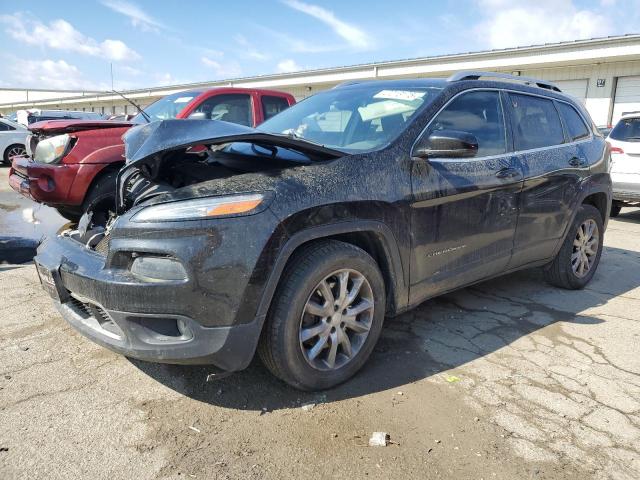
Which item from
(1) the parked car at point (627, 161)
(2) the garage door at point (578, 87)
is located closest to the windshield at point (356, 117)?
(1) the parked car at point (627, 161)

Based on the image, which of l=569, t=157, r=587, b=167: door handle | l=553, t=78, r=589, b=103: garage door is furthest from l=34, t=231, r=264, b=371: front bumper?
l=553, t=78, r=589, b=103: garage door

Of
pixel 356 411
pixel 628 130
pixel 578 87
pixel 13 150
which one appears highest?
pixel 578 87

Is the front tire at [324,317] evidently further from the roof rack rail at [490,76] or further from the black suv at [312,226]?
the roof rack rail at [490,76]

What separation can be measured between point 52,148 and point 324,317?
399 cm

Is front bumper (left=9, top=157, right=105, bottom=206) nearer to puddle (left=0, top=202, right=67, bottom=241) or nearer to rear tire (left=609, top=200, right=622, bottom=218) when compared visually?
puddle (left=0, top=202, right=67, bottom=241)

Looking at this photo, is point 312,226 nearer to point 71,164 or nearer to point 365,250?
point 365,250

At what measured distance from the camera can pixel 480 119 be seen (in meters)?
3.67

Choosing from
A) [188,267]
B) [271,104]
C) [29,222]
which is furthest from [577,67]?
[188,267]

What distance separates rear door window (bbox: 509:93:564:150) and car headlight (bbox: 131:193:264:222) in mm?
2475

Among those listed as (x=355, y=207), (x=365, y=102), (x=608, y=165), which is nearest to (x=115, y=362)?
(x=355, y=207)

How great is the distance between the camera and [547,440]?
245cm

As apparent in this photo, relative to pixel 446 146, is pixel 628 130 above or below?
above

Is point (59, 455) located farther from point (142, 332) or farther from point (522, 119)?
point (522, 119)

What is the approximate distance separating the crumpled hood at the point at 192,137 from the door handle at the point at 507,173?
156 centimetres
